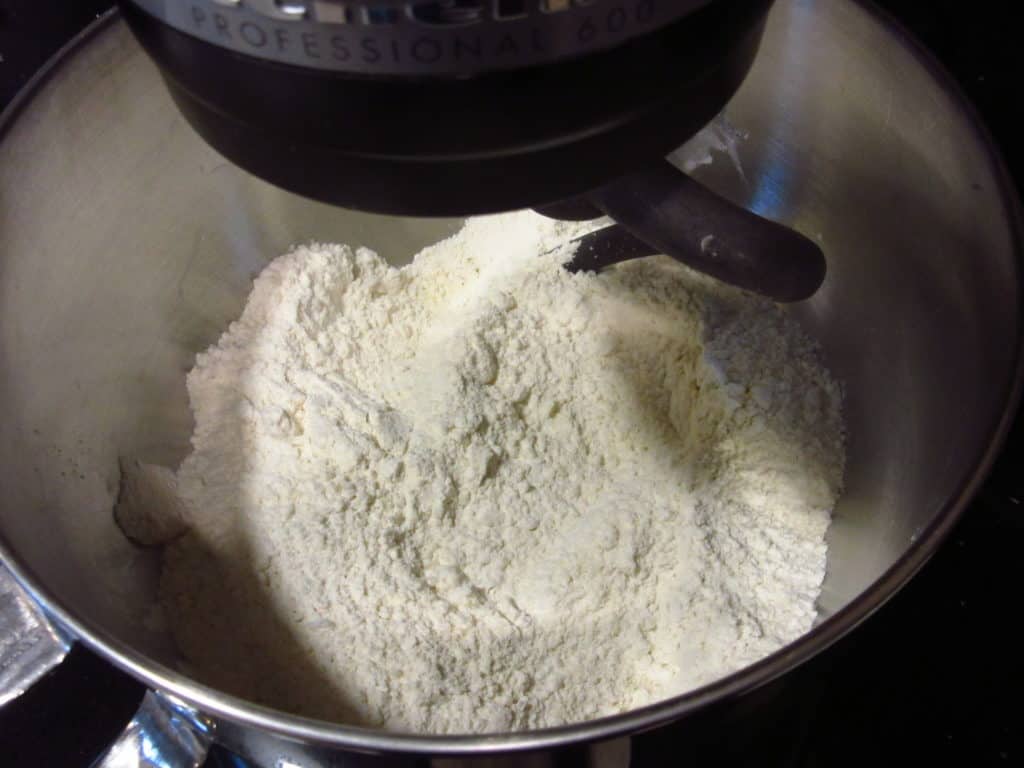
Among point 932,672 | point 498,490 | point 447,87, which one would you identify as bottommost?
point 932,672

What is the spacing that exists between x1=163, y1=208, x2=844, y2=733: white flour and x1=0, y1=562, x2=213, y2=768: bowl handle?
0.04 meters

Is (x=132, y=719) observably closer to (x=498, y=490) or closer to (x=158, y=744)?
(x=158, y=744)

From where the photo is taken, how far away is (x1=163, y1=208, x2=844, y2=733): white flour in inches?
23.5

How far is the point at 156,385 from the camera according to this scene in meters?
0.73

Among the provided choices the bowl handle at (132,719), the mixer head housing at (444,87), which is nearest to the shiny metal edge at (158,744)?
the bowl handle at (132,719)

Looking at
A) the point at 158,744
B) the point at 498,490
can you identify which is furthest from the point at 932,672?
the point at 158,744

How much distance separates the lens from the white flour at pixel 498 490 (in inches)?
23.5

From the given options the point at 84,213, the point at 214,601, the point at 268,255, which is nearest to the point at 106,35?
the point at 84,213

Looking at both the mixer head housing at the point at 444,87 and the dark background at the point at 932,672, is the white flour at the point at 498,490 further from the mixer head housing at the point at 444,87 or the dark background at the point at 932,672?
the mixer head housing at the point at 444,87

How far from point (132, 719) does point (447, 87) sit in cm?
47

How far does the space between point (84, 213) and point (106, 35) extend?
12 cm

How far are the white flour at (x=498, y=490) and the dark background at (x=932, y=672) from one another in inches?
2.6

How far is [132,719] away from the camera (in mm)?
584

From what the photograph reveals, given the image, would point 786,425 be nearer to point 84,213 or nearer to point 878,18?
point 878,18
